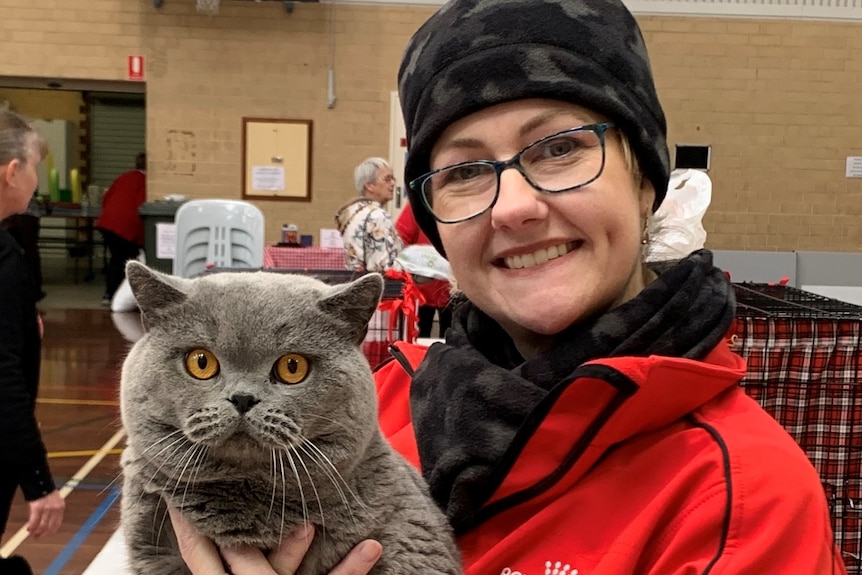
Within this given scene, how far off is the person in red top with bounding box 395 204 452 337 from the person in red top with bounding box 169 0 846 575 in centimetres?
65

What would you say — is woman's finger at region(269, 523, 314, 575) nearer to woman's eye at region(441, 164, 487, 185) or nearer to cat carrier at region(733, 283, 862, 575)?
woman's eye at region(441, 164, 487, 185)

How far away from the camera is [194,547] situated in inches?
31.2

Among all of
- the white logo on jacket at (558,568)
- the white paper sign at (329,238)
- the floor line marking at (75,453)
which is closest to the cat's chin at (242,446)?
the white logo on jacket at (558,568)

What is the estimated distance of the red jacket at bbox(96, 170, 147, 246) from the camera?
664 cm

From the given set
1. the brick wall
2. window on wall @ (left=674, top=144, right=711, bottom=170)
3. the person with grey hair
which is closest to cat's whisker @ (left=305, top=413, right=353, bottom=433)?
the person with grey hair

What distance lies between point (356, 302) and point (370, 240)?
2.81m

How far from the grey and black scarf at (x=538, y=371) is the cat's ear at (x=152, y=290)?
0.38 meters

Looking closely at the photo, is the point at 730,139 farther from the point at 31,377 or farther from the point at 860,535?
the point at 31,377

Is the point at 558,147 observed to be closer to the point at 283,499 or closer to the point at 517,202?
the point at 517,202

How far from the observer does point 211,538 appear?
0.80 metres

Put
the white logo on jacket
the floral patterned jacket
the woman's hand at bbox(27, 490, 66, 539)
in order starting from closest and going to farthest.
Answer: the white logo on jacket < the woman's hand at bbox(27, 490, 66, 539) < the floral patterned jacket

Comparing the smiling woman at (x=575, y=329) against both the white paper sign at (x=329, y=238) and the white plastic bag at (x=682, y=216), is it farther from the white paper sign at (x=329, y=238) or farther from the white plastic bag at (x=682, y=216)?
the white paper sign at (x=329, y=238)

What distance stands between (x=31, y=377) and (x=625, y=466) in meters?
1.90

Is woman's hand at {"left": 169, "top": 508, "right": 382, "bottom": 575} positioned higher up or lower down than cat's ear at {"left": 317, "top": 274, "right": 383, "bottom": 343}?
lower down
